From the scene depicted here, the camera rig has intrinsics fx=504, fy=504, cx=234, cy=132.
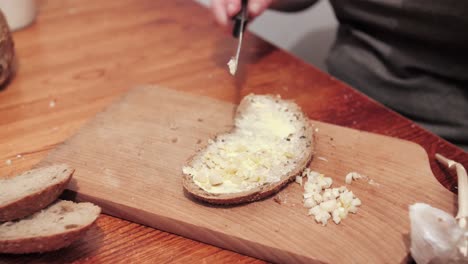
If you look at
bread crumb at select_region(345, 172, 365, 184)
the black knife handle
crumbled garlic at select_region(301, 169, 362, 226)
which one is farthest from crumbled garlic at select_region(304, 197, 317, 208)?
the black knife handle

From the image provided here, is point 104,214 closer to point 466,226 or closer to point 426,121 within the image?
point 466,226

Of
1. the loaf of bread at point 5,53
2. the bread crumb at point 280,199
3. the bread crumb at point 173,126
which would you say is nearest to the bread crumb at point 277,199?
the bread crumb at point 280,199

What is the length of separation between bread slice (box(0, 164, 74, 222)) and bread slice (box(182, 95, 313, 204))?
27cm

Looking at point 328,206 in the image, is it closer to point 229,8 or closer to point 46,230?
point 46,230

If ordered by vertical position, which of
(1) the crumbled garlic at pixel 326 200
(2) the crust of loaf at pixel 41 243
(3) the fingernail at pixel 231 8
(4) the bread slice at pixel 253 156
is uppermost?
(3) the fingernail at pixel 231 8

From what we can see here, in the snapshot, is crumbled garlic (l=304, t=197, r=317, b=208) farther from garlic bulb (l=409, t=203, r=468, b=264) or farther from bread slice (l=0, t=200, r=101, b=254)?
bread slice (l=0, t=200, r=101, b=254)

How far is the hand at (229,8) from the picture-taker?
165cm

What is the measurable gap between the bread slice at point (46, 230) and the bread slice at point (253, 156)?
24 centimetres

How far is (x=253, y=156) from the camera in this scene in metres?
1.20

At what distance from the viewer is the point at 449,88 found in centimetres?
165

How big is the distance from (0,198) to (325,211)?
2.23ft

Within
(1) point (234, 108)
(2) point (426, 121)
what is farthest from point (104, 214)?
(2) point (426, 121)

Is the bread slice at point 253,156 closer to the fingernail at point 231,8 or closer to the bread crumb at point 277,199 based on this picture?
the bread crumb at point 277,199

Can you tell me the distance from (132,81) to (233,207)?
29.0 inches
